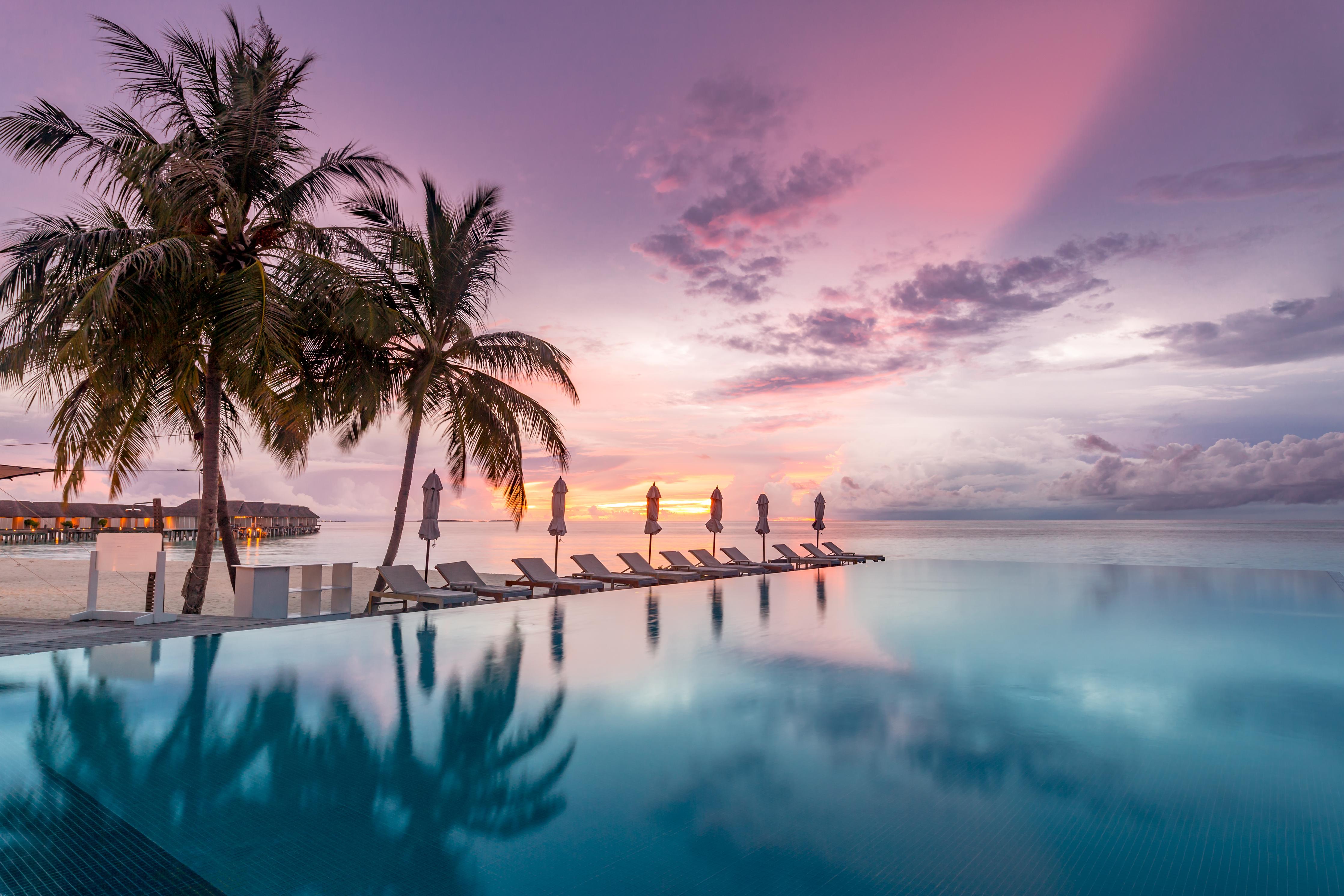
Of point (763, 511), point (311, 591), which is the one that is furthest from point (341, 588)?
point (763, 511)

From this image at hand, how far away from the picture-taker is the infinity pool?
104 inches

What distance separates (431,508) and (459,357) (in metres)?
2.54

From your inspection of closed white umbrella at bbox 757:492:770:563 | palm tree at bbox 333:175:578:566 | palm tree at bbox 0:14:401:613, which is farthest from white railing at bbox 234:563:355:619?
closed white umbrella at bbox 757:492:770:563

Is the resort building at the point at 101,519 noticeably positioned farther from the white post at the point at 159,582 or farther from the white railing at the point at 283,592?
the white post at the point at 159,582

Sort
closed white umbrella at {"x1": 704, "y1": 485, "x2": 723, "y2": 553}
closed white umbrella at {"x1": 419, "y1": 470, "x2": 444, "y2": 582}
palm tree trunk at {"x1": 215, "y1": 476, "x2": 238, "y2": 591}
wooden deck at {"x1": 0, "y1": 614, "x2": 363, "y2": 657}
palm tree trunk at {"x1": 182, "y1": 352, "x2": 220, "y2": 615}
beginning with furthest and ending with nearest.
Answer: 1. closed white umbrella at {"x1": 704, "y1": 485, "x2": 723, "y2": 553}
2. closed white umbrella at {"x1": 419, "y1": 470, "x2": 444, "y2": 582}
3. palm tree trunk at {"x1": 215, "y1": 476, "x2": 238, "y2": 591}
4. palm tree trunk at {"x1": 182, "y1": 352, "x2": 220, "y2": 615}
5. wooden deck at {"x1": 0, "y1": 614, "x2": 363, "y2": 657}

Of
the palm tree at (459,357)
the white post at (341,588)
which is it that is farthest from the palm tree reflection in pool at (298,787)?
the palm tree at (459,357)

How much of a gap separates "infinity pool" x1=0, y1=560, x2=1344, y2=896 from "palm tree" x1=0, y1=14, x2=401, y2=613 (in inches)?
127

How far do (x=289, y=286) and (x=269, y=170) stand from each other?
5.40 ft

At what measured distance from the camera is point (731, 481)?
60.3 m

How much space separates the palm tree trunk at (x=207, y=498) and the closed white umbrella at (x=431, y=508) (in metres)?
3.32

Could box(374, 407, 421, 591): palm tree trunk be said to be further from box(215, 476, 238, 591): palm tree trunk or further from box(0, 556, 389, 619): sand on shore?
box(215, 476, 238, 591): palm tree trunk

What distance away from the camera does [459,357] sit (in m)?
11.6

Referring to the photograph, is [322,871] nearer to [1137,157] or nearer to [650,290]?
[650,290]

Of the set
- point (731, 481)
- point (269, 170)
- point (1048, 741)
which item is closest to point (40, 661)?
point (269, 170)
